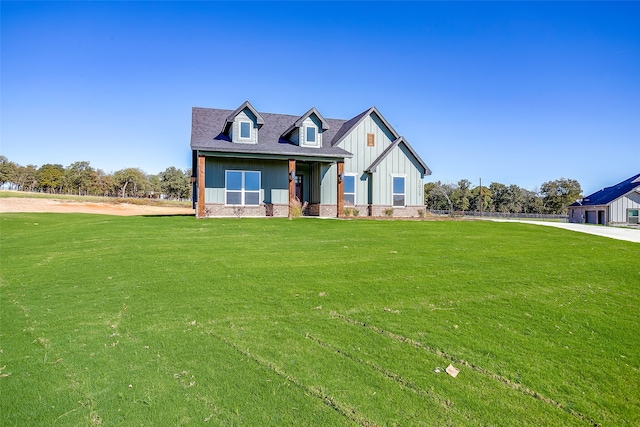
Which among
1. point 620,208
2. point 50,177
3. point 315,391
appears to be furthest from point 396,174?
point 50,177

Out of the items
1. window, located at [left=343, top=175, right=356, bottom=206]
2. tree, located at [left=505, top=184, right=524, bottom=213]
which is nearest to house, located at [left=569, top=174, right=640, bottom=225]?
window, located at [left=343, top=175, right=356, bottom=206]

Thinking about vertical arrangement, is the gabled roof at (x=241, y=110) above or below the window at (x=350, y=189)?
above

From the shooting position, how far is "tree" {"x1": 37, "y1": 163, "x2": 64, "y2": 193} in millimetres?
93688

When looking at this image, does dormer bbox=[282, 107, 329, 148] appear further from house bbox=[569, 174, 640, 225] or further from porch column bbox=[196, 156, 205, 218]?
house bbox=[569, 174, 640, 225]

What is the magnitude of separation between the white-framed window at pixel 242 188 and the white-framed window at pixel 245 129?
1.96 metres

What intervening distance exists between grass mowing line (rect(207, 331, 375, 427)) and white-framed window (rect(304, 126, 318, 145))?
18509 mm

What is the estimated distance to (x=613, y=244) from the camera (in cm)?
1352

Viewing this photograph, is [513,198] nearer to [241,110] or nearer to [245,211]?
[245,211]

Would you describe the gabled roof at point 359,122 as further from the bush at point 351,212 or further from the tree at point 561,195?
the tree at point 561,195

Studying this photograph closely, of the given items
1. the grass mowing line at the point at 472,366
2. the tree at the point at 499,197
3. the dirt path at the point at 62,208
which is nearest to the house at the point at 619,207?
the tree at the point at 499,197

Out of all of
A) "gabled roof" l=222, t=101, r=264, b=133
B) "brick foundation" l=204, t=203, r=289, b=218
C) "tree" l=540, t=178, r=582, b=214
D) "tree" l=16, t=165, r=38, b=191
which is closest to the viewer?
"gabled roof" l=222, t=101, r=264, b=133

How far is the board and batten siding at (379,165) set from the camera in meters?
23.9

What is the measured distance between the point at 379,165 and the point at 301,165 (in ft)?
15.8

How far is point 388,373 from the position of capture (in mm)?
4094
